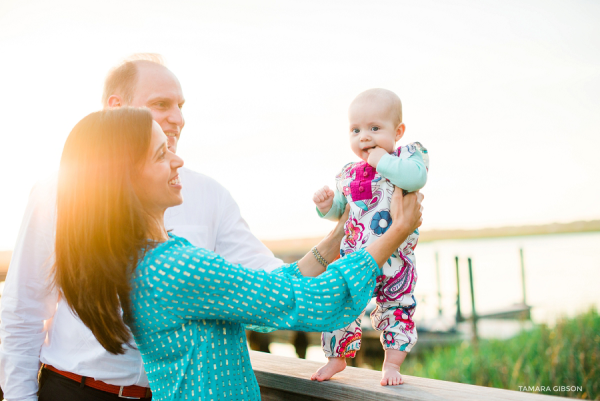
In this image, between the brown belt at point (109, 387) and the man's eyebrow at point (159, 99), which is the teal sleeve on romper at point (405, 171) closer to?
the man's eyebrow at point (159, 99)

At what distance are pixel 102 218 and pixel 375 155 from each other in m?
0.99

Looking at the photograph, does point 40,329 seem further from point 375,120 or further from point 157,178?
point 375,120

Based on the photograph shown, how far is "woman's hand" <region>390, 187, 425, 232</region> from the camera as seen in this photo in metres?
1.45

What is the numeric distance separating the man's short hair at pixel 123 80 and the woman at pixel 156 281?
640 mm

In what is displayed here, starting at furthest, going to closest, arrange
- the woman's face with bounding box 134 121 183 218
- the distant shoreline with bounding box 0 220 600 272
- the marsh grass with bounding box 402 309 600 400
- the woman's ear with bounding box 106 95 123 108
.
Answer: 1. the distant shoreline with bounding box 0 220 600 272
2. the marsh grass with bounding box 402 309 600 400
3. the woman's ear with bounding box 106 95 123 108
4. the woman's face with bounding box 134 121 183 218

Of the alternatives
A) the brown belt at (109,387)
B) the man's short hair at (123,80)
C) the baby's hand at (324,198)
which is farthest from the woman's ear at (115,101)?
the brown belt at (109,387)

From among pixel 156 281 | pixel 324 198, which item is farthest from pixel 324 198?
pixel 156 281

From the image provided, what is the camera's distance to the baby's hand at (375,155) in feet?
5.72

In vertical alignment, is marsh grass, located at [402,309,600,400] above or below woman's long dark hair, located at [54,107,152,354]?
below

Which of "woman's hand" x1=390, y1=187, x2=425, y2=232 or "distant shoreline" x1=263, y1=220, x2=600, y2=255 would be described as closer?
"woman's hand" x1=390, y1=187, x2=425, y2=232

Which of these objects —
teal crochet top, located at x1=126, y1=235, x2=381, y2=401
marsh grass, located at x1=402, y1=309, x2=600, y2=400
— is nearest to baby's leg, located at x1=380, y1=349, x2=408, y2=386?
teal crochet top, located at x1=126, y1=235, x2=381, y2=401

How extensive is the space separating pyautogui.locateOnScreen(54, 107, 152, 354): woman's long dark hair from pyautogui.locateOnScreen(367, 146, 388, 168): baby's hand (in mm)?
838

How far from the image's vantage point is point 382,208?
178cm

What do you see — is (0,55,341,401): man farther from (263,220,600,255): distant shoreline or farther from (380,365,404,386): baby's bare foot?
(263,220,600,255): distant shoreline
